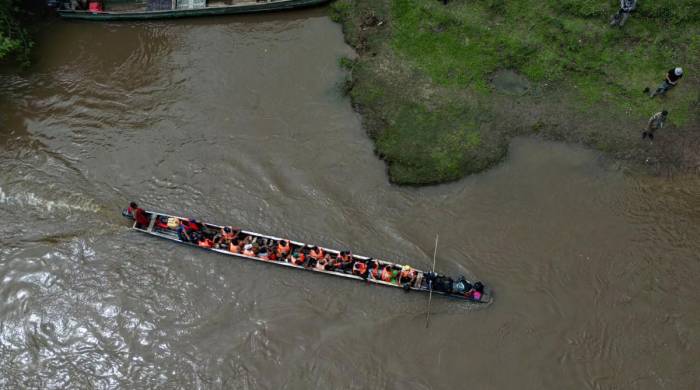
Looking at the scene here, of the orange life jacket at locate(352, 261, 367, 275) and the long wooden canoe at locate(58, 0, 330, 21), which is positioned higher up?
the long wooden canoe at locate(58, 0, 330, 21)

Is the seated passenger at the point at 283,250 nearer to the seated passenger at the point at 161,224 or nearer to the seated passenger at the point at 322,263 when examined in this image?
the seated passenger at the point at 322,263

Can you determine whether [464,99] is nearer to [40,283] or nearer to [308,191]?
[308,191]

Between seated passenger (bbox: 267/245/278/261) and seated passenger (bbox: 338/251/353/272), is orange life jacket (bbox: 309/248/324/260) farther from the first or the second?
seated passenger (bbox: 267/245/278/261)

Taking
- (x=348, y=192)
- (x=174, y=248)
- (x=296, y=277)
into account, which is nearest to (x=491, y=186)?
(x=348, y=192)

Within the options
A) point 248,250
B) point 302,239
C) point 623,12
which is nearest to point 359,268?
point 302,239

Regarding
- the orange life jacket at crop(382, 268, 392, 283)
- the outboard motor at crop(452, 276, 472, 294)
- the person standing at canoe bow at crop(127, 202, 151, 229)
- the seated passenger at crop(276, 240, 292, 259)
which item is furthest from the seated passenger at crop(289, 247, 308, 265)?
the person standing at canoe bow at crop(127, 202, 151, 229)

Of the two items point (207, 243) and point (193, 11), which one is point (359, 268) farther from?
point (193, 11)

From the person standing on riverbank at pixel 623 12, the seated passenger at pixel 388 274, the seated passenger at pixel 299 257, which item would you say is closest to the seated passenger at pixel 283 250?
A: the seated passenger at pixel 299 257
